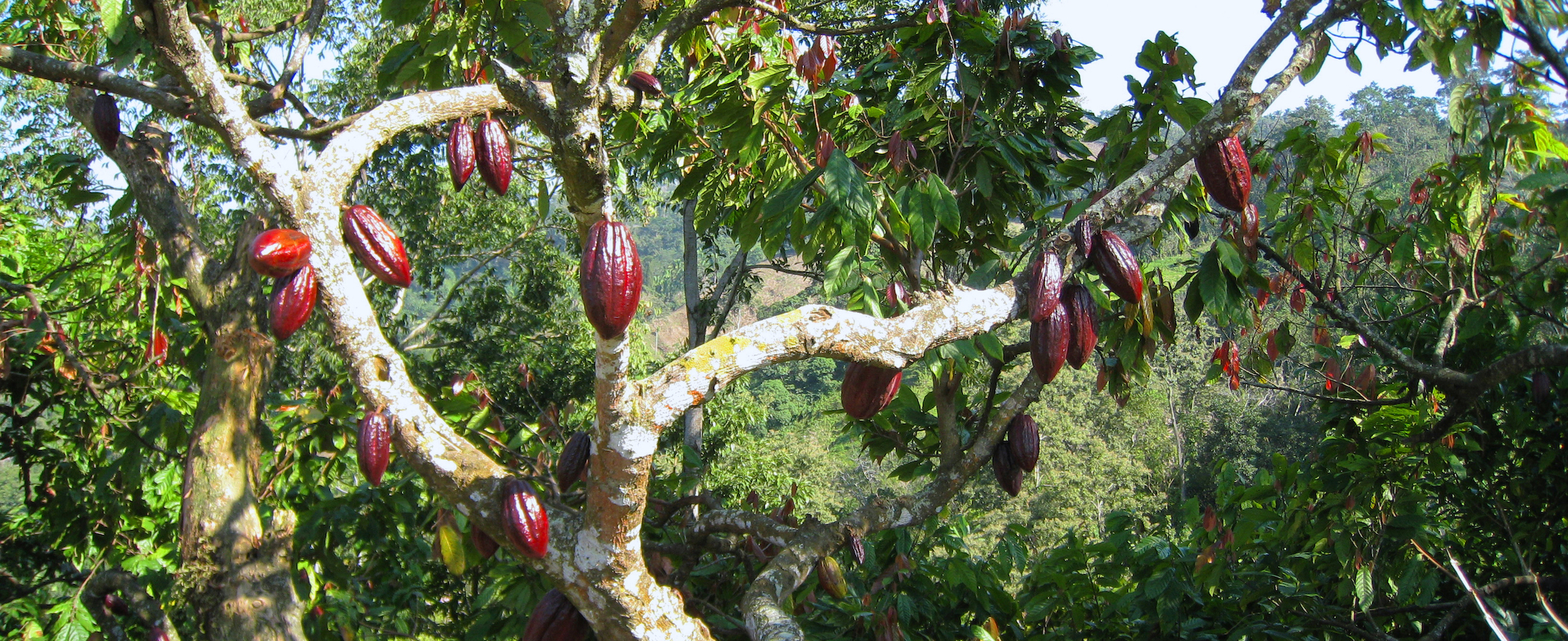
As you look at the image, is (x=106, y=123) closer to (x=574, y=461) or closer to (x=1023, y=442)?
(x=574, y=461)

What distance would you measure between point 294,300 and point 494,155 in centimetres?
51

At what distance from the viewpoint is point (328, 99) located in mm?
10586

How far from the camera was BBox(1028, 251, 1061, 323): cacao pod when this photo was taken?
1336mm

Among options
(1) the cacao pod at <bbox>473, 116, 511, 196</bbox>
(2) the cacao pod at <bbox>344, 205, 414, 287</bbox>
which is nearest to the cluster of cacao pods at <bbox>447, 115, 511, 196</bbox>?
(1) the cacao pod at <bbox>473, 116, 511, 196</bbox>

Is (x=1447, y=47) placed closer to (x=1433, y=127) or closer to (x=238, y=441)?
(x=238, y=441)

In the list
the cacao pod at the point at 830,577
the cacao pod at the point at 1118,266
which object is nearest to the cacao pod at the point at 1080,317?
the cacao pod at the point at 1118,266

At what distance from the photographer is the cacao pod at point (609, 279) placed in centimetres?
103

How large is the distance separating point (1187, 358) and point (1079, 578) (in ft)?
60.8

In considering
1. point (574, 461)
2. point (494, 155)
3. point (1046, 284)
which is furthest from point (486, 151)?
point (1046, 284)

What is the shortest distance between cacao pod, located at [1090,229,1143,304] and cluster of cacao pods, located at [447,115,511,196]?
1031 millimetres

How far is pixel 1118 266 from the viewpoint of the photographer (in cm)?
139

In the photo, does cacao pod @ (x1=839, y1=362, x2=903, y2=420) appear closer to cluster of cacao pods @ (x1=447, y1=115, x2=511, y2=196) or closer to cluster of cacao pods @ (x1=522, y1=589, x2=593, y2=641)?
cluster of cacao pods @ (x1=522, y1=589, x2=593, y2=641)

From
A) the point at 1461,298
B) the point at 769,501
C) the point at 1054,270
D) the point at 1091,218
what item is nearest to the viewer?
the point at 1054,270

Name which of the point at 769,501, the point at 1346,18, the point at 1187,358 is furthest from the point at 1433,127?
the point at 1346,18
